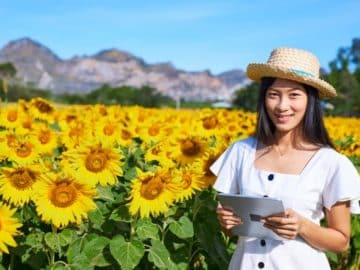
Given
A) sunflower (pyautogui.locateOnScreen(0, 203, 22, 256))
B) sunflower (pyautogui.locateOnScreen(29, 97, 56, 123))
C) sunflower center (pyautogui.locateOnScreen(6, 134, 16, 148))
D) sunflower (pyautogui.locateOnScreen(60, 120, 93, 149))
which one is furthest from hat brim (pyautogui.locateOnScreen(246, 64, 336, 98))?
sunflower (pyautogui.locateOnScreen(29, 97, 56, 123))

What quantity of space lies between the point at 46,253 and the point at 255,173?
90 centimetres

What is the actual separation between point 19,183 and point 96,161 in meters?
0.34

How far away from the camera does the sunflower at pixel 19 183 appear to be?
8.49 ft

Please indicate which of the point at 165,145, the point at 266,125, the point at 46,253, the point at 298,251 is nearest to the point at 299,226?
the point at 298,251

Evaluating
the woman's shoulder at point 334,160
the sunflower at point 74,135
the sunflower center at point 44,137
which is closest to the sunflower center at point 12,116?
the sunflower at point 74,135

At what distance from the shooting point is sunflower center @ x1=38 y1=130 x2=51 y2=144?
4.04 meters

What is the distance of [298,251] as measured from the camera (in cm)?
231

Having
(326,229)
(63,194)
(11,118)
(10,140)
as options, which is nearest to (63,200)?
(63,194)

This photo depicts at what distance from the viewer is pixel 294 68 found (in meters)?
2.34

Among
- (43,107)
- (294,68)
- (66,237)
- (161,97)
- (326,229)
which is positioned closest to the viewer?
(326,229)

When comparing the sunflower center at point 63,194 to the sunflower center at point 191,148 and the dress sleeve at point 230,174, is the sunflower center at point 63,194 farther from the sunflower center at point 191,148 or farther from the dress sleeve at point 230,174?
the sunflower center at point 191,148

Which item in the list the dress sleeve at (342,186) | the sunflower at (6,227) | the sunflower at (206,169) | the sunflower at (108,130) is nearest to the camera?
the sunflower at (6,227)

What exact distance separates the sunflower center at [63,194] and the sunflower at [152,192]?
0.22 m

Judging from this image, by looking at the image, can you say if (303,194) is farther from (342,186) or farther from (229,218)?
(229,218)
